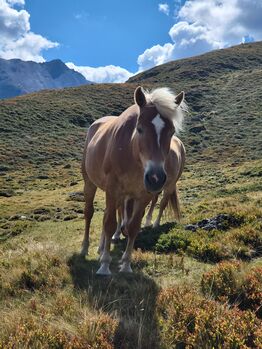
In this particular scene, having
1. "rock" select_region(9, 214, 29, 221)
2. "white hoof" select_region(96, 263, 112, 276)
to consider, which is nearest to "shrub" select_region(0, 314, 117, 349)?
"white hoof" select_region(96, 263, 112, 276)

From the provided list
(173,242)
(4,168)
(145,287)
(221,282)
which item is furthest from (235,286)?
(4,168)

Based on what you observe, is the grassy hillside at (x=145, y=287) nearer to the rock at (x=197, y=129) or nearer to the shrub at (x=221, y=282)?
the shrub at (x=221, y=282)

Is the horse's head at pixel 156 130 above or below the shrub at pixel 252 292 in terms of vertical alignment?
above

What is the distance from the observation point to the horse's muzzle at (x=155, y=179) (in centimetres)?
532

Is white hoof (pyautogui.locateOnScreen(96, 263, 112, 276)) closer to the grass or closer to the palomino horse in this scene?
the palomino horse

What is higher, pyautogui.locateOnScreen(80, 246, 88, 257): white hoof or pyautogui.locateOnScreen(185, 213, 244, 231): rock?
pyautogui.locateOnScreen(185, 213, 244, 231): rock

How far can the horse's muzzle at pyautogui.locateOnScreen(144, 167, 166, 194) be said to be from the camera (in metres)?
5.32

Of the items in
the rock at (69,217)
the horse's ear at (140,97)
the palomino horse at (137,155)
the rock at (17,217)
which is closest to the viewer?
the palomino horse at (137,155)

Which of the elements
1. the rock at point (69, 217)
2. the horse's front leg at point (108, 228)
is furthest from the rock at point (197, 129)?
the horse's front leg at point (108, 228)

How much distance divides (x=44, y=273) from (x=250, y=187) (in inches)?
565

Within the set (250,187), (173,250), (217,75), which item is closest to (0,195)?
(250,187)

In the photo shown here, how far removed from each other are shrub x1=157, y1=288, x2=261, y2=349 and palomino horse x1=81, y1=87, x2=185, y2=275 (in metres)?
1.56

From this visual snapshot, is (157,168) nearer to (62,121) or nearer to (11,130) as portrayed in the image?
(11,130)

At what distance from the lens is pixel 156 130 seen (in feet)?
18.8
